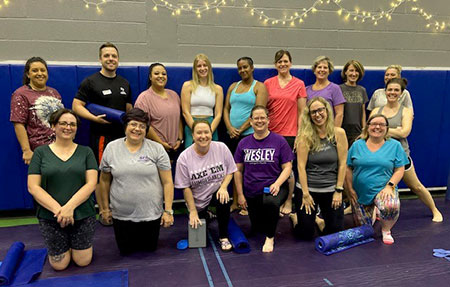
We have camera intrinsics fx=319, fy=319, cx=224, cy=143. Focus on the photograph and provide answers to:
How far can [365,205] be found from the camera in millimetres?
3027

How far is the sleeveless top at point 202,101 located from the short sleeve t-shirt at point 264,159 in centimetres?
70

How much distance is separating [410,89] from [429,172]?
1.17 metres

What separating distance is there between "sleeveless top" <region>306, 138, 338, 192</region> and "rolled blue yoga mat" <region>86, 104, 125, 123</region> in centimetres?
177

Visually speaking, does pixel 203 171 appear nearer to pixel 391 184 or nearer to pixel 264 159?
pixel 264 159

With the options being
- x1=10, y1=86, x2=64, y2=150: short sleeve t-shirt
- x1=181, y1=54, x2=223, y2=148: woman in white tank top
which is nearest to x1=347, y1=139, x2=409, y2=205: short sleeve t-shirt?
x1=181, y1=54, x2=223, y2=148: woman in white tank top

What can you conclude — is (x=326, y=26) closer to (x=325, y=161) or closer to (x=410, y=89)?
(x=410, y=89)

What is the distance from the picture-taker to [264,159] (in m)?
2.84

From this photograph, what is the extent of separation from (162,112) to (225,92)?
33.7 inches

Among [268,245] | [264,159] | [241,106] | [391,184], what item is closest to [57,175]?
[264,159]

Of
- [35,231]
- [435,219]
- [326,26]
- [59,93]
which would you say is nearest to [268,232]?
[435,219]

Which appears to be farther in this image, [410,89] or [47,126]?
[410,89]

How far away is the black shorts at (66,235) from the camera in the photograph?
2.32 metres

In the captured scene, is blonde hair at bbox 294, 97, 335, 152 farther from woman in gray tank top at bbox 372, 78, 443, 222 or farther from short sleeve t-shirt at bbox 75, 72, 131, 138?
short sleeve t-shirt at bbox 75, 72, 131, 138

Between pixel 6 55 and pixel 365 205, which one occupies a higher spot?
pixel 6 55
